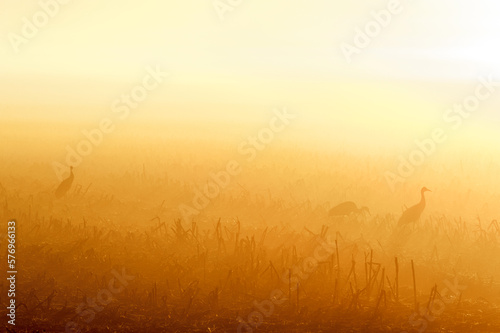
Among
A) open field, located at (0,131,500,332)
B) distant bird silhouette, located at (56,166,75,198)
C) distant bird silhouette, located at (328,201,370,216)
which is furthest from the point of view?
distant bird silhouette, located at (56,166,75,198)

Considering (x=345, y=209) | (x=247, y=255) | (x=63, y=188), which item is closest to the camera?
(x=247, y=255)

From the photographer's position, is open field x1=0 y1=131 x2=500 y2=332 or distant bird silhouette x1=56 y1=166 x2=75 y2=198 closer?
open field x1=0 y1=131 x2=500 y2=332

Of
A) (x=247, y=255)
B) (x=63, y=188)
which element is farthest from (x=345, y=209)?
(x=63, y=188)

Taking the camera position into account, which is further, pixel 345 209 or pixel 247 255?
pixel 345 209

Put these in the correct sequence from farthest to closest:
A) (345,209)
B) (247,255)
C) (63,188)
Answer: (63,188) < (345,209) < (247,255)

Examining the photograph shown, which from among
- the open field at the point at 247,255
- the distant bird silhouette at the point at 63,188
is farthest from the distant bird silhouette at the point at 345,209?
the distant bird silhouette at the point at 63,188

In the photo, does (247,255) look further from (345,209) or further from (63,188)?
(63,188)

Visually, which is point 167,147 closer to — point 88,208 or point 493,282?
point 88,208

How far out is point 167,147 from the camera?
1867cm

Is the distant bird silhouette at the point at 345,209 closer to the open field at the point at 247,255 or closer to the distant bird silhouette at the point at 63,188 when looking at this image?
the open field at the point at 247,255

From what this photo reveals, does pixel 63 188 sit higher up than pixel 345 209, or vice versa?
pixel 63 188

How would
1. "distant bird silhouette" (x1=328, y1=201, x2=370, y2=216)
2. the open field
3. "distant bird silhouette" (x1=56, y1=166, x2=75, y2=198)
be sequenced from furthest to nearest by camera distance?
1. "distant bird silhouette" (x1=56, y1=166, x2=75, y2=198)
2. "distant bird silhouette" (x1=328, y1=201, x2=370, y2=216)
3. the open field

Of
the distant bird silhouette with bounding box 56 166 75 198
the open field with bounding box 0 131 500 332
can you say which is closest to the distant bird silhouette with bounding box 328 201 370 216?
the open field with bounding box 0 131 500 332

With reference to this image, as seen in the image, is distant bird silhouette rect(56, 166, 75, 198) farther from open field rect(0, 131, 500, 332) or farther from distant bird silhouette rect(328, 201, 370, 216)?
distant bird silhouette rect(328, 201, 370, 216)
